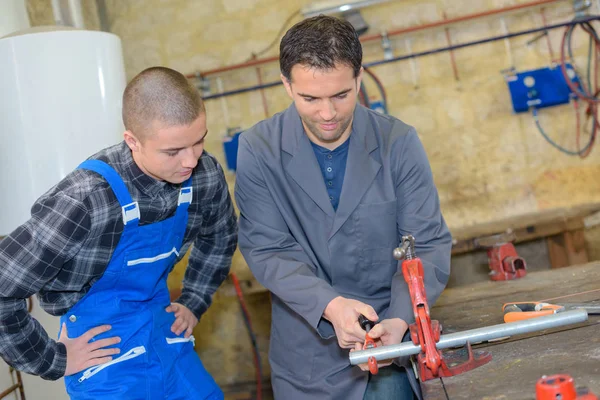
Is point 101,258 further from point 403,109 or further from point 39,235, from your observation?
point 403,109

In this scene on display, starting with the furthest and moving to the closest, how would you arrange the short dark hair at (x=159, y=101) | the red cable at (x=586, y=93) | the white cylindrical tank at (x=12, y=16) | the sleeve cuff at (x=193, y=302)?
the red cable at (x=586, y=93) < the white cylindrical tank at (x=12, y=16) < the sleeve cuff at (x=193, y=302) < the short dark hair at (x=159, y=101)

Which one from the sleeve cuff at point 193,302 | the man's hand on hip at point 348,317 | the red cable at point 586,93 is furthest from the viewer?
the red cable at point 586,93

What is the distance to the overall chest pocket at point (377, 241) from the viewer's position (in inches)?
85.7

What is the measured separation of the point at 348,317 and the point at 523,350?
1.50ft

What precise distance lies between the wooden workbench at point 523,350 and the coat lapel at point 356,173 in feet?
1.55

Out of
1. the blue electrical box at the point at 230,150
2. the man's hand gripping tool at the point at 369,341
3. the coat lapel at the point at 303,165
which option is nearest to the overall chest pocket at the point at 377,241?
the coat lapel at the point at 303,165

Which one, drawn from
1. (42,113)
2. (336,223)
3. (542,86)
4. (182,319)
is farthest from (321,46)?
(542,86)

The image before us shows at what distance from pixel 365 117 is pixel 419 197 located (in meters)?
0.31

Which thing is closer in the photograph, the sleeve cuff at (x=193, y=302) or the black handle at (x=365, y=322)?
the black handle at (x=365, y=322)

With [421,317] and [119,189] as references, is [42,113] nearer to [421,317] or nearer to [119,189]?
[119,189]

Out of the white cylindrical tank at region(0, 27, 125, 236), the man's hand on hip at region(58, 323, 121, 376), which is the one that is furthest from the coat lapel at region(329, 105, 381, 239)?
the white cylindrical tank at region(0, 27, 125, 236)

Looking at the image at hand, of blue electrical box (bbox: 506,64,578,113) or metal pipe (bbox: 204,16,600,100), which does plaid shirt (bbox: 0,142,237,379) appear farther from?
blue electrical box (bbox: 506,64,578,113)

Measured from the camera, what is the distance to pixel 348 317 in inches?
75.9

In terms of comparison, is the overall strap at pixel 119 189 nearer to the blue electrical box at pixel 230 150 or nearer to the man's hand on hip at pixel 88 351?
the man's hand on hip at pixel 88 351
